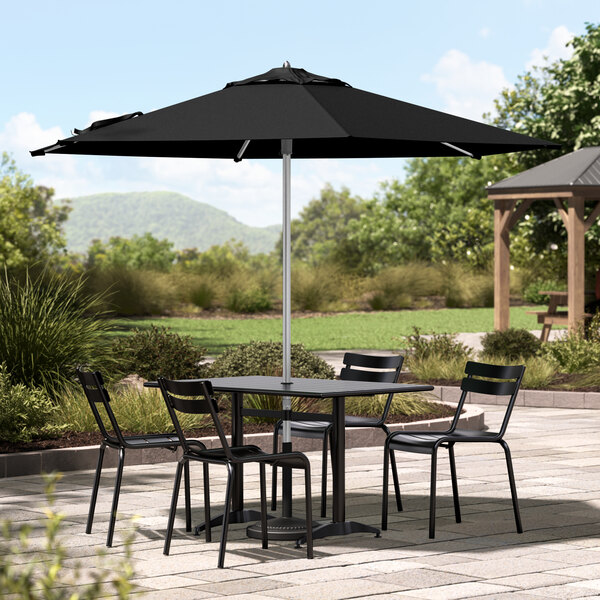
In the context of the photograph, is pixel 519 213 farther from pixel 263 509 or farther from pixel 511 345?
pixel 263 509

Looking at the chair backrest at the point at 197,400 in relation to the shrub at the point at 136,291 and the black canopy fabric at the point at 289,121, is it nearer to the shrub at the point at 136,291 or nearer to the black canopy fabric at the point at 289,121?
the black canopy fabric at the point at 289,121

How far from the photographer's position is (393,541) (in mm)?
6184

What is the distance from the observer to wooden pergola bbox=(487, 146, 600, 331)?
1722 centimetres

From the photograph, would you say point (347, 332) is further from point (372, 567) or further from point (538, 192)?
point (372, 567)

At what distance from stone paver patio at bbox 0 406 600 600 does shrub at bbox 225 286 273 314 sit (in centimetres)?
2242

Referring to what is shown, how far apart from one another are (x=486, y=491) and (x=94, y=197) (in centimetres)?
17064

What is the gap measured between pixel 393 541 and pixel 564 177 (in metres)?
12.2

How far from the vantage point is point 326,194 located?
331 ft

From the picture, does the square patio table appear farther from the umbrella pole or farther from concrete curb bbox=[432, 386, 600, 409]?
concrete curb bbox=[432, 386, 600, 409]

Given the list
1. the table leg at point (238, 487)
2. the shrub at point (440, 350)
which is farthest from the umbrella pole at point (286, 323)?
the shrub at point (440, 350)

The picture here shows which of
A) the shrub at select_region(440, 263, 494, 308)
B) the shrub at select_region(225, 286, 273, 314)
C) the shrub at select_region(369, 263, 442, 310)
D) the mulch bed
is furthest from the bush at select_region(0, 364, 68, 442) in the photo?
the shrub at select_region(440, 263, 494, 308)

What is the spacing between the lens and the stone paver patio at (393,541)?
516 cm

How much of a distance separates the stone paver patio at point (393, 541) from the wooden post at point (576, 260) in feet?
27.2

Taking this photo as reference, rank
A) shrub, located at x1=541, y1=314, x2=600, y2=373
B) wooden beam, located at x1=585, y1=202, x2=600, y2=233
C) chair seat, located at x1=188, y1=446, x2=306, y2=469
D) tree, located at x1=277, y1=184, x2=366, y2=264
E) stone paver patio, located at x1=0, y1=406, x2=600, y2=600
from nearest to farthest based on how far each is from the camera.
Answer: stone paver patio, located at x1=0, y1=406, x2=600, y2=600 → chair seat, located at x1=188, y1=446, x2=306, y2=469 → shrub, located at x1=541, y1=314, x2=600, y2=373 → wooden beam, located at x1=585, y1=202, x2=600, y2=233 → tree, located at x1=277, y1=184, x2=366, y2=264
